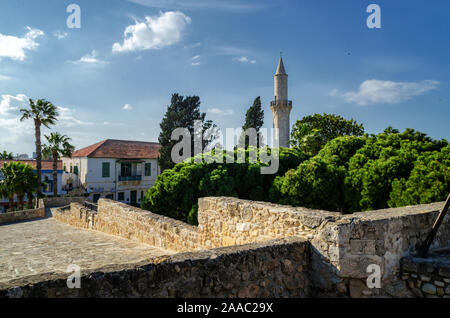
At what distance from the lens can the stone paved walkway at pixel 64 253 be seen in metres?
6.22

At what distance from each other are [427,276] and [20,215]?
798 inches

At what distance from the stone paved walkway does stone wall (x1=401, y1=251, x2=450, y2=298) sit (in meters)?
4.40

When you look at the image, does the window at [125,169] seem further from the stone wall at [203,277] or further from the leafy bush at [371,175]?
the stone wall at [203,277]

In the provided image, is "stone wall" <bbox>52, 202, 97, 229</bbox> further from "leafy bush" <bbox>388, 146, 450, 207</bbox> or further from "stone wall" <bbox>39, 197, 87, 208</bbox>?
"leafy bush" <bbox>388, 146, 450, 207</bbox>

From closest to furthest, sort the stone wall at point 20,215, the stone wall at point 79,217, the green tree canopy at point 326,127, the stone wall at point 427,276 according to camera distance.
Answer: the stone wall at point 427,276 → the stone wall at point 79,217 → the stone wall at point 20,215 → the green tree canopy at point 326,127

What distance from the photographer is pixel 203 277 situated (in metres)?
3.09

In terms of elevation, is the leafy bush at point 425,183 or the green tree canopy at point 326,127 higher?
the green tree canopy at point 326,127

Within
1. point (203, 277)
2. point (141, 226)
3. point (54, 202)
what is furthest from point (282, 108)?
point (203, 277)

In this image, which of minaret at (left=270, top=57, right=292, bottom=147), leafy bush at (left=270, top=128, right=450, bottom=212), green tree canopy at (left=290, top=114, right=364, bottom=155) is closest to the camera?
leafy bush at (left=270, top=128, right=450, bottom=212)

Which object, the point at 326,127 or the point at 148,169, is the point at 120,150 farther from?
the point at 326,127

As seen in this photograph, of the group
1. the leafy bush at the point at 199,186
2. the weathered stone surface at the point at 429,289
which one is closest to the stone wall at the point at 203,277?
the weathered stone surface at the point at 429,289

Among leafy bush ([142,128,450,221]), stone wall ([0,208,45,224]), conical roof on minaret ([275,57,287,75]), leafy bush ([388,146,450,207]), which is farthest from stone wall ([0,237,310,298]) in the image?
conical roof on minaret ([275,57,287,75])

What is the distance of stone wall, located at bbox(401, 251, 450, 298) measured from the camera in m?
3.57

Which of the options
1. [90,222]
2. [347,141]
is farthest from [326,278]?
[347,141]
